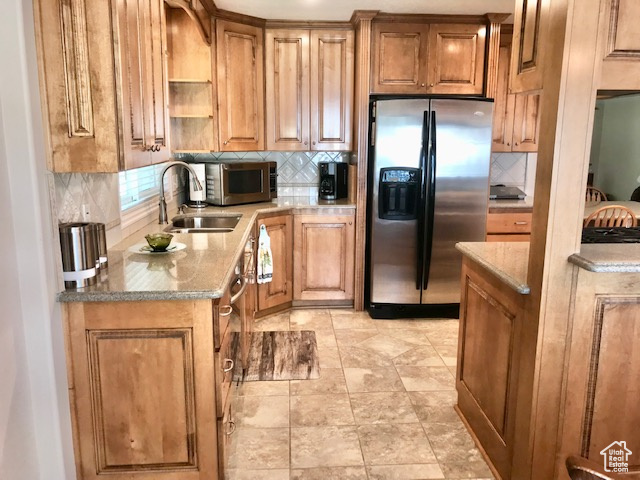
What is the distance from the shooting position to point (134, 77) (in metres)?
1.92

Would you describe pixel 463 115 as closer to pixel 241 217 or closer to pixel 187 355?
pixel 241 217

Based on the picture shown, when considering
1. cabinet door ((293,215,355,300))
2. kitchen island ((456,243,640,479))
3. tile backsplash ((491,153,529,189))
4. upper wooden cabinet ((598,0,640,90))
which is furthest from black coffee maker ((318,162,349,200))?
upper wooden cabinet ((598,0,640,90))

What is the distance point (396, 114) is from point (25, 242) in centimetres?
280

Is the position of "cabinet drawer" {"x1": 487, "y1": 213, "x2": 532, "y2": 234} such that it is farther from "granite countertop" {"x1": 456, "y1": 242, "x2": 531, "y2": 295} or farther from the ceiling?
"granite countertop" {"x1": 456, "y1": 242, "x2": 531, "y2": 295}

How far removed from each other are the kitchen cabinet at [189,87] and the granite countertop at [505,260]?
2.31 metres

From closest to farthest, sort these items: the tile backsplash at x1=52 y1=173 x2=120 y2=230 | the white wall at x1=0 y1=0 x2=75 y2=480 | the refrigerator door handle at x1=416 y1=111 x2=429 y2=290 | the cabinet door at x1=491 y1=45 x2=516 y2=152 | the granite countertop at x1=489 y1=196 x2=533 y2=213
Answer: the white wall at x1=0 y1=0 x2=75 y2=480 < the tile backsplash at x1=52 y1=173 x2=120 y2=230 < the refrigerator door handle at x1=416 y1=111 x2=429 y2=290 < the granite countertop at x1=489 y1=196 x2=533 y2=213 < the cabinet door at x1=491 y1=45 x2=516 y2=152

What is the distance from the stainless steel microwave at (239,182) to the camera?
3896 mm

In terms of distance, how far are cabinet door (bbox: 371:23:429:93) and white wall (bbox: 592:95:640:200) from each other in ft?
8.57

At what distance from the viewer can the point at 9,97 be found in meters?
1.57

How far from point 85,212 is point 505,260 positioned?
1.86 metres

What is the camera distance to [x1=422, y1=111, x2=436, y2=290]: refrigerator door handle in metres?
3.83

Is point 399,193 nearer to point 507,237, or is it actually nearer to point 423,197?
point 423,197

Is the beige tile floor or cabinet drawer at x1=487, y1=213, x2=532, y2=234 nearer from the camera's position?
the beige tile floor

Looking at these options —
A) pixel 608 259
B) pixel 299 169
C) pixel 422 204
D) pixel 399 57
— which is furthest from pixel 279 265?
pixel 608 259
